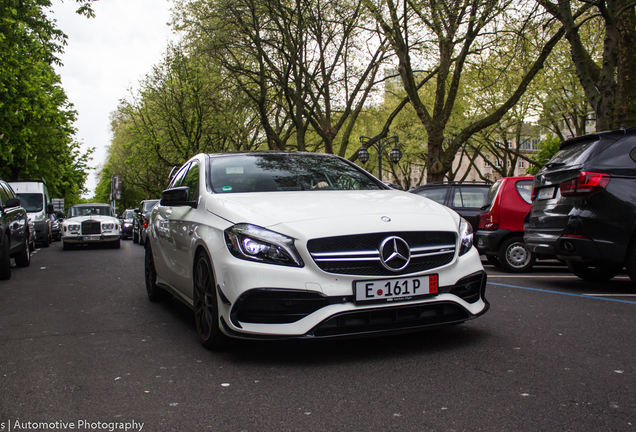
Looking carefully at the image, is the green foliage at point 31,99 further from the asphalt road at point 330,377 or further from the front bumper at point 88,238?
the asphalt road at point 330,377

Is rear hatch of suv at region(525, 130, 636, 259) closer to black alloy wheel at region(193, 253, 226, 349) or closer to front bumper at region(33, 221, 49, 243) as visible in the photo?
black alloy wheel at region(193, 253, 226, 349)

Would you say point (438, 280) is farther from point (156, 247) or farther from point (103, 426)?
point (156, 247)

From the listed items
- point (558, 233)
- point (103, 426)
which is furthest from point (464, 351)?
point (558, 233)

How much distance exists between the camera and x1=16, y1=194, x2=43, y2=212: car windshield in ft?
→ 70.7

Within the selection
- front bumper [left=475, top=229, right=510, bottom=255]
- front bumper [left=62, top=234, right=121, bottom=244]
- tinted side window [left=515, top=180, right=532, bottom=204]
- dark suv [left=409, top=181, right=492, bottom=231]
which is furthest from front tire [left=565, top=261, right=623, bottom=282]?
front bumper [left=62, top=234, right=121, bottom=244]

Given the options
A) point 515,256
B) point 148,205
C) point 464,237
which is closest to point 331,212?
point 464,237

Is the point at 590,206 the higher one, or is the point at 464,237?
the point at 590,206

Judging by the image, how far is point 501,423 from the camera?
2.91m

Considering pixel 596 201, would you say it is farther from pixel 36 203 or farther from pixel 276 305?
pixel 36 203

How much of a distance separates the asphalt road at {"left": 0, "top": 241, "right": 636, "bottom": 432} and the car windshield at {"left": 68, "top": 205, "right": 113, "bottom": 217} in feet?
53.9

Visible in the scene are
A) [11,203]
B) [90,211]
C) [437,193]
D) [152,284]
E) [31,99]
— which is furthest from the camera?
[31,99]

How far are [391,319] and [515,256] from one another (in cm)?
673

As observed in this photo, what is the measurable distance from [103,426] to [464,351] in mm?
2463

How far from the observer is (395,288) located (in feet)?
13.2
